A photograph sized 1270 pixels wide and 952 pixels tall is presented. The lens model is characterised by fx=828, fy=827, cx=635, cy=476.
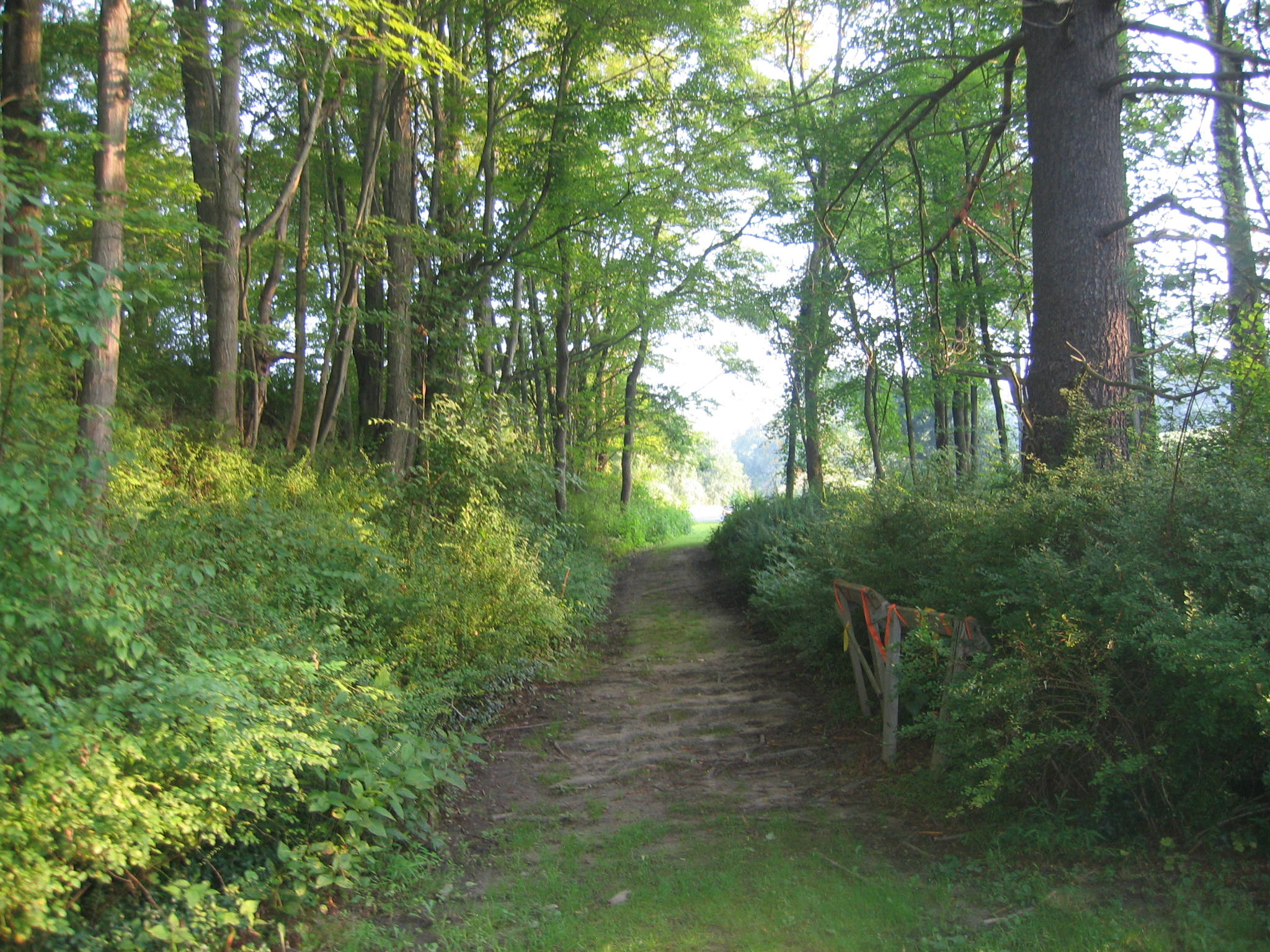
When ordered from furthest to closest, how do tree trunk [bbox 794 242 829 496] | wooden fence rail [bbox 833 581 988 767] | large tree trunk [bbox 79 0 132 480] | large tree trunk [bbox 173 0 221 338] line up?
tree trunk [bbox 794 242 829 496]
large tree trunk [bbox 173 0 221 338]
large tree trunk [bbox 79 0 132 480]
wooden fence rail [bbox 833 581 988 767]

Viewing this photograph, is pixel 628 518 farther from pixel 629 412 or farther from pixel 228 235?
pixel 228 235

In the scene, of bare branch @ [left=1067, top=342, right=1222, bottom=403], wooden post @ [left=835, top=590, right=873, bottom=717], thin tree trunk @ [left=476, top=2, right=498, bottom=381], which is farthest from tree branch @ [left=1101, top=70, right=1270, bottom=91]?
thin tree trunk @ [left=476, top=2, right=498, bottom=381]

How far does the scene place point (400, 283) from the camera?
11.8 meters

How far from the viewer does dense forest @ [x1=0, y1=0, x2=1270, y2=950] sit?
3.73m

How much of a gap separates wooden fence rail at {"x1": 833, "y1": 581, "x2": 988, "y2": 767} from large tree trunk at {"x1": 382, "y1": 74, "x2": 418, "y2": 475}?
21.7 feet

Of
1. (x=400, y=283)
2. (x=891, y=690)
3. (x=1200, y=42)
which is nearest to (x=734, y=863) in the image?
(x=891, y=690)

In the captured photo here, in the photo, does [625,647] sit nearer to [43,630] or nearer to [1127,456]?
[1127,456]

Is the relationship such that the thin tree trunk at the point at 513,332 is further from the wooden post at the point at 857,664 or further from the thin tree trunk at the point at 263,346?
the wooden post at the point at 857,664

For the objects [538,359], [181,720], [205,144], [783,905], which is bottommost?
[783,905]

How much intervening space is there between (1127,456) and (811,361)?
9.64 meters

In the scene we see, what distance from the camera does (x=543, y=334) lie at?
22297 mm

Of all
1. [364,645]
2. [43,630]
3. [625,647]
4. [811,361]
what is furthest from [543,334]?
[43,630]

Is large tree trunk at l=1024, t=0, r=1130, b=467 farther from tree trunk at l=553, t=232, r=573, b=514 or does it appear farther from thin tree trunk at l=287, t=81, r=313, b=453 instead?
tree trunk at l=553, t=232, r=573, b=514

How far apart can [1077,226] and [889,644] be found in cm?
377
